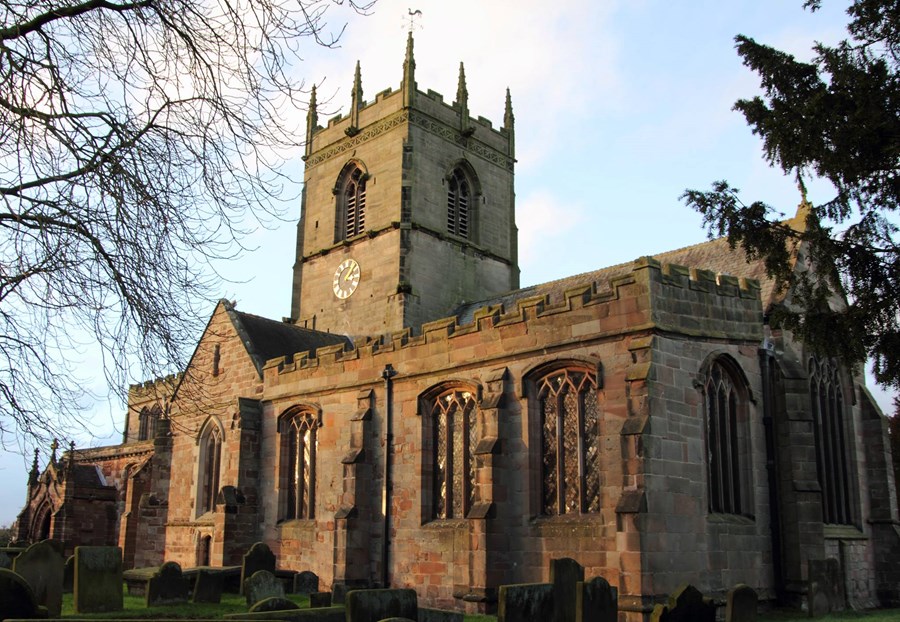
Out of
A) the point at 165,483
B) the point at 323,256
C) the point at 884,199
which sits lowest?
the point at 165,483

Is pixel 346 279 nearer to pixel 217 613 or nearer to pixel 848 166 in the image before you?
pixel 217 613

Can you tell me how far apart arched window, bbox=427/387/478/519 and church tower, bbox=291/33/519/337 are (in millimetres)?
10726

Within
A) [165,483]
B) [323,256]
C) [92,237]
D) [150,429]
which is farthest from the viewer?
[150,429]

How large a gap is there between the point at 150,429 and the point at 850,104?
32288 millimetres

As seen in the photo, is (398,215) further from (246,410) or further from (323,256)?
(246,410)

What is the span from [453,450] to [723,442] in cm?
562

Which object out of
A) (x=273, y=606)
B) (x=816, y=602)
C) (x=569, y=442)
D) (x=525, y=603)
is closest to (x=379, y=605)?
(x=273, y=606)

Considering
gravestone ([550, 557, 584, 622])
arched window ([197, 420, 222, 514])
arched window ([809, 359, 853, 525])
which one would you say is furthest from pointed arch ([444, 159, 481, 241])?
gravestone ([550, 557, 584, 622])

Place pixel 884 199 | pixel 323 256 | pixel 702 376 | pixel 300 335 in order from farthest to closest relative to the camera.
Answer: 1. pixel 323 256
2. pixel 300 335
3. pixel 702 376
4. pixel 884 199

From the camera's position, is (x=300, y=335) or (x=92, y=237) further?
(x=300, y=335)

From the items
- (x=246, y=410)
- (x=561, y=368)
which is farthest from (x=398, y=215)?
(x=561, y=368)

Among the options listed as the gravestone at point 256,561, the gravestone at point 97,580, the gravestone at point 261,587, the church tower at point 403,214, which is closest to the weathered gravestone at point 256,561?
the gravestone at point 256,561

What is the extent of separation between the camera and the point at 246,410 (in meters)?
23.5

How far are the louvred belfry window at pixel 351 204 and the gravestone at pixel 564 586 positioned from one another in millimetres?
22098
